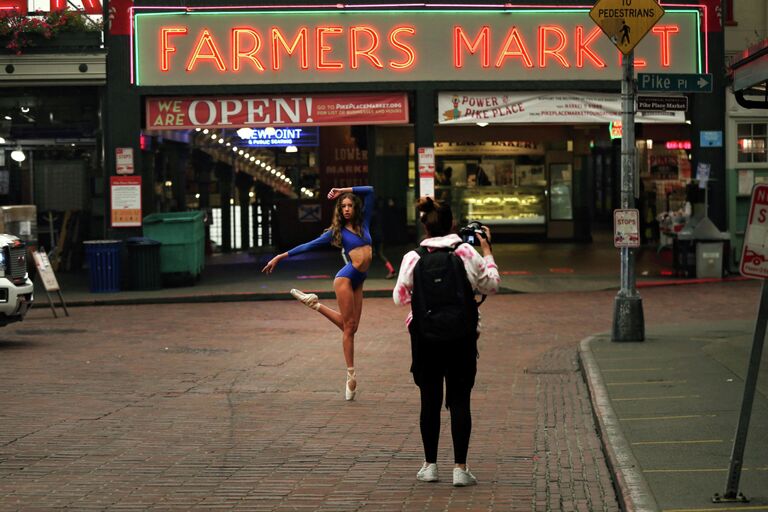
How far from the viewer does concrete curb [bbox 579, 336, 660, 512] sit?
691cm

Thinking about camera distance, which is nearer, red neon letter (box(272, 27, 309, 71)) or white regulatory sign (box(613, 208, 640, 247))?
white regulatory sign (box(613, 208, 640, 247))

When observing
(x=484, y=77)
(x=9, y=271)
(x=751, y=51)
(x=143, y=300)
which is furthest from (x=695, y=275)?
(x=751, y=51)

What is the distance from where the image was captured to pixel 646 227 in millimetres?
35656

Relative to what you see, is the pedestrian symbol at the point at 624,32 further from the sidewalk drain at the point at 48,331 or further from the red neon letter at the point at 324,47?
the red neon letter at the point at 324,47

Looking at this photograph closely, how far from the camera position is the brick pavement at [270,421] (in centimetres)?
768

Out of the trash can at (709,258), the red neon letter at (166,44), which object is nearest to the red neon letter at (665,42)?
the trash can at (709,258)

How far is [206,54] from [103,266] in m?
4.67

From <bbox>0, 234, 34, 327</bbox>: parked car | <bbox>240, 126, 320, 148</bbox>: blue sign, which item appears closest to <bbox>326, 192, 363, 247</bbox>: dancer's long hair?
<bbox>0, 234, 34, 327</bbox>: parked car

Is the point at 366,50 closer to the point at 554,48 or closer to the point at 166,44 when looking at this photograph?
the point at 554,48

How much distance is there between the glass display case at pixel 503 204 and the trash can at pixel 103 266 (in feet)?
50.5

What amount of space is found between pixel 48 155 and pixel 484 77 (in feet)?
34.7

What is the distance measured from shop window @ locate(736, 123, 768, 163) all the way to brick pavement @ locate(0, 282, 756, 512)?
8257mm

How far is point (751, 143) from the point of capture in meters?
25.1

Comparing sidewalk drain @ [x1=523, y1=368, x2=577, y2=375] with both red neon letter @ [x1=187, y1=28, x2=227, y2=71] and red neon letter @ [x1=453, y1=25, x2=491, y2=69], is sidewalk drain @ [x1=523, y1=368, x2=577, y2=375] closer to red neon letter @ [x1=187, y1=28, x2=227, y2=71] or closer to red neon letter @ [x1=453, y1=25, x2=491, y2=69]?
red neon letter @ [x1=453, y1=25, x2=491, y2=69]
